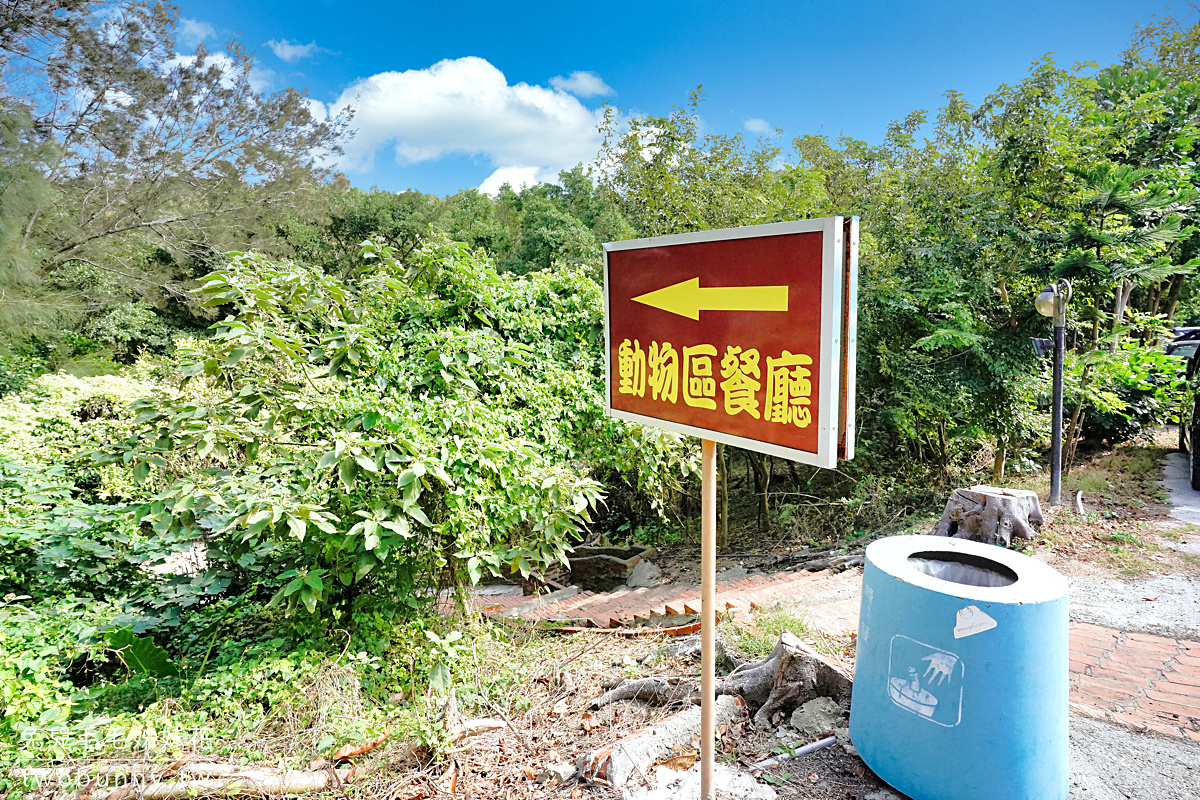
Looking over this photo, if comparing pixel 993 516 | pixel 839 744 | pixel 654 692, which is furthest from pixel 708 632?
pixel 993 516

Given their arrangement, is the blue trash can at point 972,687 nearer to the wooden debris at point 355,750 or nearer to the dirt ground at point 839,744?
the dirt ground at point 839,744

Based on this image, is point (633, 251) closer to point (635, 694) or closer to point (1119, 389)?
point (635, 694)

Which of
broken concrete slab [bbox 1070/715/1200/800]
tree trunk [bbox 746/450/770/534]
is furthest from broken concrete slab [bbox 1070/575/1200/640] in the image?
tree trunk [bbox 746/450/770/534]

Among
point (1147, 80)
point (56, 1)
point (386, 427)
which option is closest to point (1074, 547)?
point (386, 427)

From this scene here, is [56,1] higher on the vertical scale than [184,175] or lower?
higher

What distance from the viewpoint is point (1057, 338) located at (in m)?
5.80

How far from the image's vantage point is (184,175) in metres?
13.4

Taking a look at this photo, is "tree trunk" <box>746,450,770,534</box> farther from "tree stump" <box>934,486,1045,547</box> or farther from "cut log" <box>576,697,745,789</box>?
"cut log" <box>576,697,745,789</box>

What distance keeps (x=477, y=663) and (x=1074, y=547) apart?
15.5 ft

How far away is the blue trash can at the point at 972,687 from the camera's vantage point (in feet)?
6.28

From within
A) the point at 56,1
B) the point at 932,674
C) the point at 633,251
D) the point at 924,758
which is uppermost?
the point at 56,1

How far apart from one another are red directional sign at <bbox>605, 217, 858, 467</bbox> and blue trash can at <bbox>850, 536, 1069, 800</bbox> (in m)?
0.78

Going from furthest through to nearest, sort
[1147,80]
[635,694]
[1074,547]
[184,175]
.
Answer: [184,175], [1147,80], [1074,547], [635,694]

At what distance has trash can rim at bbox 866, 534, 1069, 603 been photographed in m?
1.94
